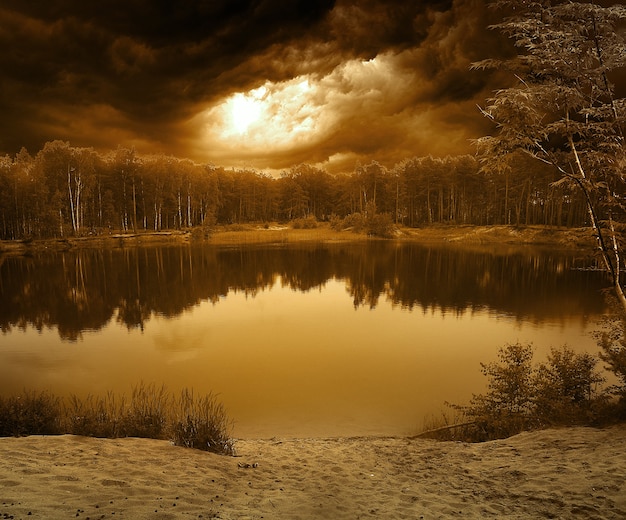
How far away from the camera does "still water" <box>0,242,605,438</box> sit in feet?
44.5

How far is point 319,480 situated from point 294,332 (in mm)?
14325

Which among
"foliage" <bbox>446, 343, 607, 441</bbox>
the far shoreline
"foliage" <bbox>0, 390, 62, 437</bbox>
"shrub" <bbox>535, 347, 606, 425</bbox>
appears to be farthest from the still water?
the far shoreline

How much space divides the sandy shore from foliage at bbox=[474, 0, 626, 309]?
21.3ft

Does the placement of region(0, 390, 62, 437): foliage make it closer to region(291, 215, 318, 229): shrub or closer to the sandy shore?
the sandy shore

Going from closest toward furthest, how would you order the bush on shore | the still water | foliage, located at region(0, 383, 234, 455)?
1. foliage, located at region(0, 383, 234, 455)
2. the bush on shore
3. the still water

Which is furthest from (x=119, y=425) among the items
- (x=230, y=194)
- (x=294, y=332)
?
(x=230, y=194)

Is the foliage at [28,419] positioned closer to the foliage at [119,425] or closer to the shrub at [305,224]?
the foliage at [119,425]

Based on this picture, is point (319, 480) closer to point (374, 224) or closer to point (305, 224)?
point (374, 224)

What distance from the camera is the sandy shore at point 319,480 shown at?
5.87m

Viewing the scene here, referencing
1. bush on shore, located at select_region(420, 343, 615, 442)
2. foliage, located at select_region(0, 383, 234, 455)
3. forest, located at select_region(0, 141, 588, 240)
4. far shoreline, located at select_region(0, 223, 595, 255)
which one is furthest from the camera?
forest, located at select_region(0, 141, 588, 240)

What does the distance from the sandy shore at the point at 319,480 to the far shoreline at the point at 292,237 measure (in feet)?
207

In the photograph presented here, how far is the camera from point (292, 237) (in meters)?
86.5

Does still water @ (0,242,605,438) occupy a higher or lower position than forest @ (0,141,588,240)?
lower

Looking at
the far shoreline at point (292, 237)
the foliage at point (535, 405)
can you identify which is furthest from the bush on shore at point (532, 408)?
the far shoreline at point (292, 237)
